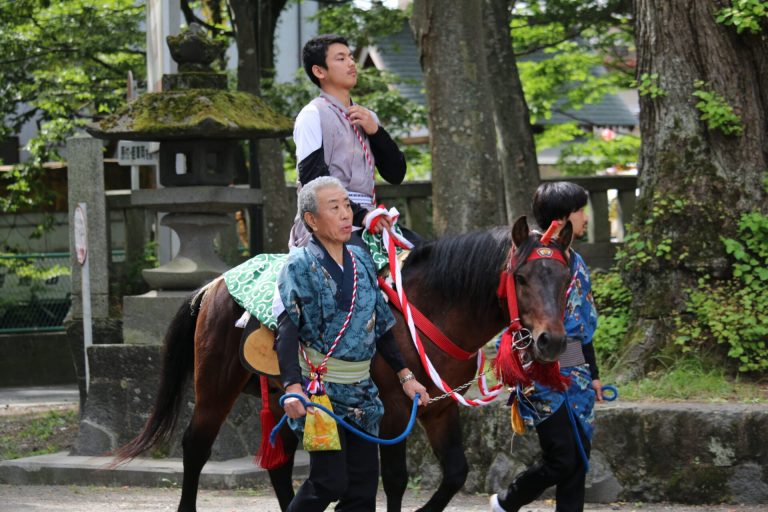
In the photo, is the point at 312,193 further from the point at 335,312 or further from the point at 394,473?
the point at 394,473

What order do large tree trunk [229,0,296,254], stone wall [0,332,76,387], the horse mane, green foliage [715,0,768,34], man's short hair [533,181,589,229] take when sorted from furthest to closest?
stone wall [0,332,76,387], large tree trunk [229,0,296,254], green foliage [715,0,768,34], the horse mane, man's short hair [533,181,589,229]

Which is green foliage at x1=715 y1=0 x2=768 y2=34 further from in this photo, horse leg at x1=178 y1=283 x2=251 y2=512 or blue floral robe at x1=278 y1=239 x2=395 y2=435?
blue floral robe at x1=278 y1=239 x2=395 y2=435

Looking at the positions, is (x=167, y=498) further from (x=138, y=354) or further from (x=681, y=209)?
(x=681, y=209)

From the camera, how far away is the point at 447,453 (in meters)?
5.90

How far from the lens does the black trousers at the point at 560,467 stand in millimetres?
5617

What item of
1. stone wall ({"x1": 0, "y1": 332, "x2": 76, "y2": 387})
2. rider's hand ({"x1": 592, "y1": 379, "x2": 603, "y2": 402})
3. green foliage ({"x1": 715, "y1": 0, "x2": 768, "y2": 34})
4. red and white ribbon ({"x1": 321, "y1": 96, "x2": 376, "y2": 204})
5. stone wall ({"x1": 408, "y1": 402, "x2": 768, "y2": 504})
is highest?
green foliage ({"x1": 715, "y1": 0, "x2": 768, "y2": 34})

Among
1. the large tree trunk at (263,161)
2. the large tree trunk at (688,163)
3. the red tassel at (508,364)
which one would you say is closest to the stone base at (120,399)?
the large tree trunk at (688,163)

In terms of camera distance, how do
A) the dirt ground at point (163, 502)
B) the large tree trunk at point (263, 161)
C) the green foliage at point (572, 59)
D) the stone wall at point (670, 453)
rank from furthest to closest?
the green foliage at point (572, 59)
the large tree trunk at point (263, 161)
the dirt ground at point (163, 502)
the stone wall at point (670, 453)

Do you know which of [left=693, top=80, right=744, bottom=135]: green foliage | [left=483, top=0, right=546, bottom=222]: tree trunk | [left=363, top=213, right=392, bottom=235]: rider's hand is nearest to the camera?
[left=363, top=213, right=392, bottom=235]: rider's hand

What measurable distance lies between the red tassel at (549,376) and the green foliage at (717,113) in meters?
3.93

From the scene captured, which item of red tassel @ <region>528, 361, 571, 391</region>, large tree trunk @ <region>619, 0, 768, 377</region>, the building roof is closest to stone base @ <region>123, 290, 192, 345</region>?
large tree trunk @ <region>619, 0, 768, 377</region>

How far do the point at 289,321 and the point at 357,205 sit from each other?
1.38m

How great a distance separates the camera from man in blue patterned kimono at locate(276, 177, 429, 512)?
4.86m

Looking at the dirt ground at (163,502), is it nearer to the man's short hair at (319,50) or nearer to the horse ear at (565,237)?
the horse ear at (565,237)
